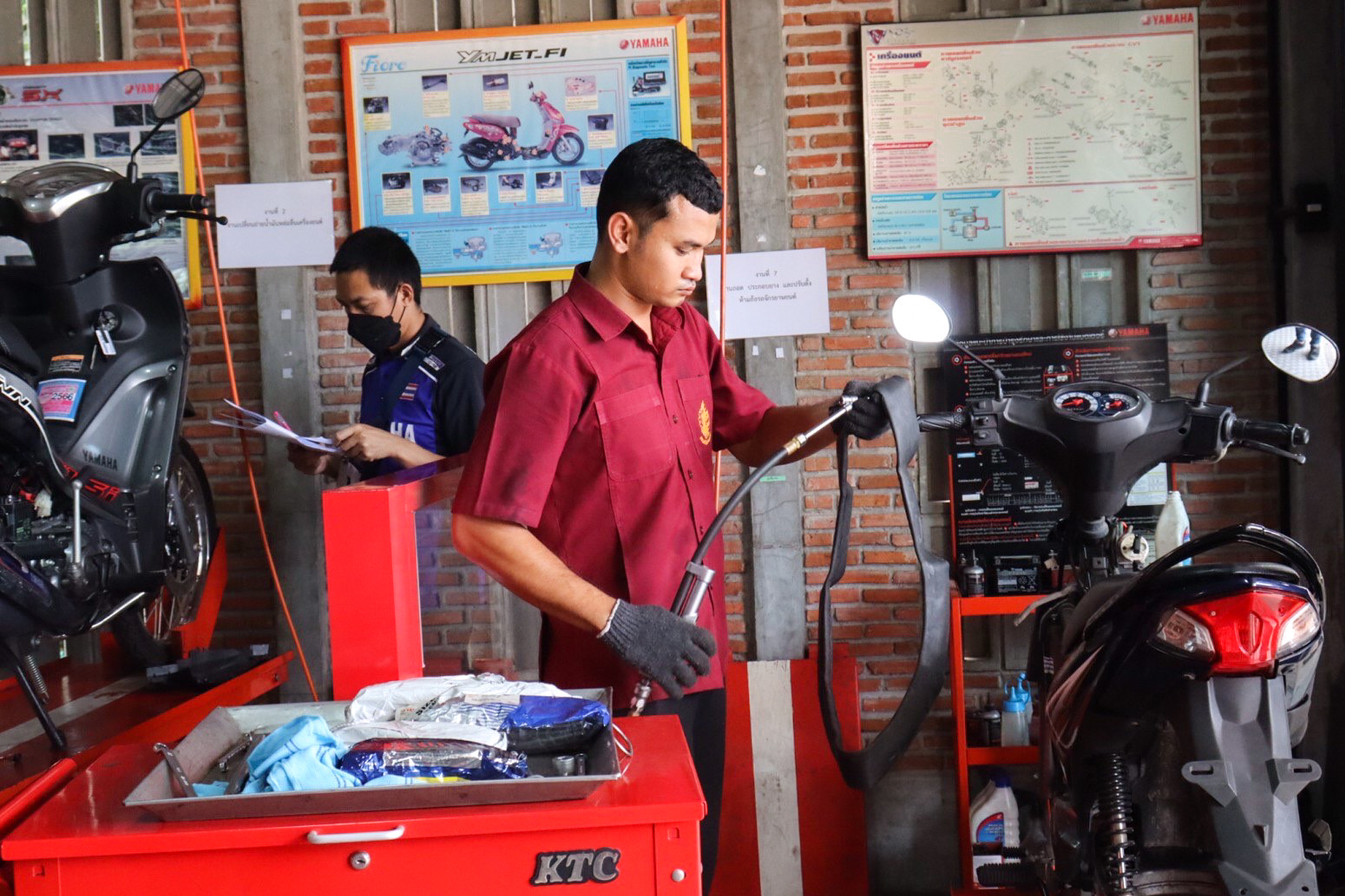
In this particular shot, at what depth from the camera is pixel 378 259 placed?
120 inches

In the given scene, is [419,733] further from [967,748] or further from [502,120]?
[502,120]

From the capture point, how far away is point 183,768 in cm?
137

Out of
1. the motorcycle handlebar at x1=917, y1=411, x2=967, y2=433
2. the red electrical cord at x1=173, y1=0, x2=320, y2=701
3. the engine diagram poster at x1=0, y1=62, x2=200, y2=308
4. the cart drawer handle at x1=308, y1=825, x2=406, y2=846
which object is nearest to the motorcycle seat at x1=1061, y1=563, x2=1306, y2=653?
the motorcycle handlebar at x1=917, y1=411, x2=967, y2=433

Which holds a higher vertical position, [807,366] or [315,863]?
[807,366]

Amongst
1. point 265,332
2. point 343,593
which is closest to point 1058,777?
point 343,593

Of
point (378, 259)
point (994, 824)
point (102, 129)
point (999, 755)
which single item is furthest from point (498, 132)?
point (994, 824)

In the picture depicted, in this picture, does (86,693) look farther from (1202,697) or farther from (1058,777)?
(1202,697)

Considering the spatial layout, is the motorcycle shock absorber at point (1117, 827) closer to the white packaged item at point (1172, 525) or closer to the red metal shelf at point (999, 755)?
the red metal shelf at point (999, 755)

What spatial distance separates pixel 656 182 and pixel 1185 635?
116 cm

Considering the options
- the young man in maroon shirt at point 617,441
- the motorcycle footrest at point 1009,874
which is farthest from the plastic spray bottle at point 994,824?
the young man in maroon shirt at point 617,441

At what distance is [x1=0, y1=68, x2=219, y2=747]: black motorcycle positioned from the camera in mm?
2615

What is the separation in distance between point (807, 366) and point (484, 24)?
62.9 inches

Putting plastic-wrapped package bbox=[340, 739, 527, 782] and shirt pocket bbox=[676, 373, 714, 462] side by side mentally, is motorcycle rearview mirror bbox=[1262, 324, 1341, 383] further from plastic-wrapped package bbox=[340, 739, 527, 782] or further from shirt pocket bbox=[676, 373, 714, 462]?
plastic-wrapped package bbox=[340, 739, 527, 782]

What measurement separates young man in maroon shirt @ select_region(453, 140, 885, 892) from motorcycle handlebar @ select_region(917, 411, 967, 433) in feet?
0.61
